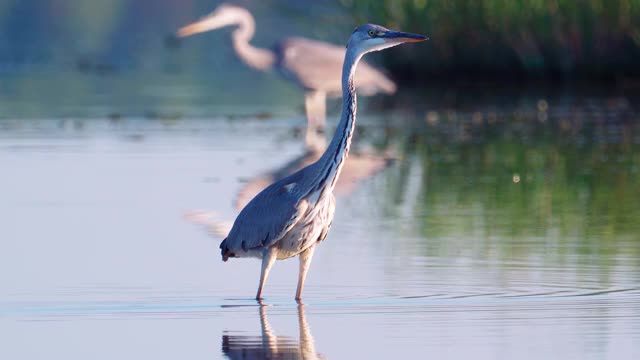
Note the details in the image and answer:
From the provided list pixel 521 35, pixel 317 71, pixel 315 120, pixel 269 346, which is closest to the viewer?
pixel 269 346

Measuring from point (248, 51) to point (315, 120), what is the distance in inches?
108

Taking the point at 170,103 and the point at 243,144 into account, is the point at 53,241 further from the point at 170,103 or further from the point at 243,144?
the point at 170,103

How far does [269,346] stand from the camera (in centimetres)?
776

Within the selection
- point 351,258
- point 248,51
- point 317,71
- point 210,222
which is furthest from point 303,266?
point 248,51

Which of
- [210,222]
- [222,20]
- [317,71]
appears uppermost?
[222,20]

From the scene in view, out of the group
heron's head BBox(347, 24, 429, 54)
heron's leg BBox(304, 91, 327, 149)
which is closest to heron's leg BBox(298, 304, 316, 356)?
heron's head BBox(347, 24, 429, 54)

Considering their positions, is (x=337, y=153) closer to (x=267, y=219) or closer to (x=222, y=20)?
(x=267, y=219)

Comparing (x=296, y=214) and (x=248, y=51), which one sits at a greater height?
(x=248, y=51)

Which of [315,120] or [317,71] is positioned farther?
[317,71]

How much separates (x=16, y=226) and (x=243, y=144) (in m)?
5.87

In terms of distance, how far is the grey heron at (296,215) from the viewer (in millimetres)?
9117

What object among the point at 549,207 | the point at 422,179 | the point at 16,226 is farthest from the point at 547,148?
the point at 16,226

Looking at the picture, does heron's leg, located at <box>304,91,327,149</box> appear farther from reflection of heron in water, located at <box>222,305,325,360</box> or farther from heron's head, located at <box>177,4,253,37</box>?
reflection of heron in water, located at <box>222,305,325,360</box>

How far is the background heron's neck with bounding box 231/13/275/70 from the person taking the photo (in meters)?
22.1
